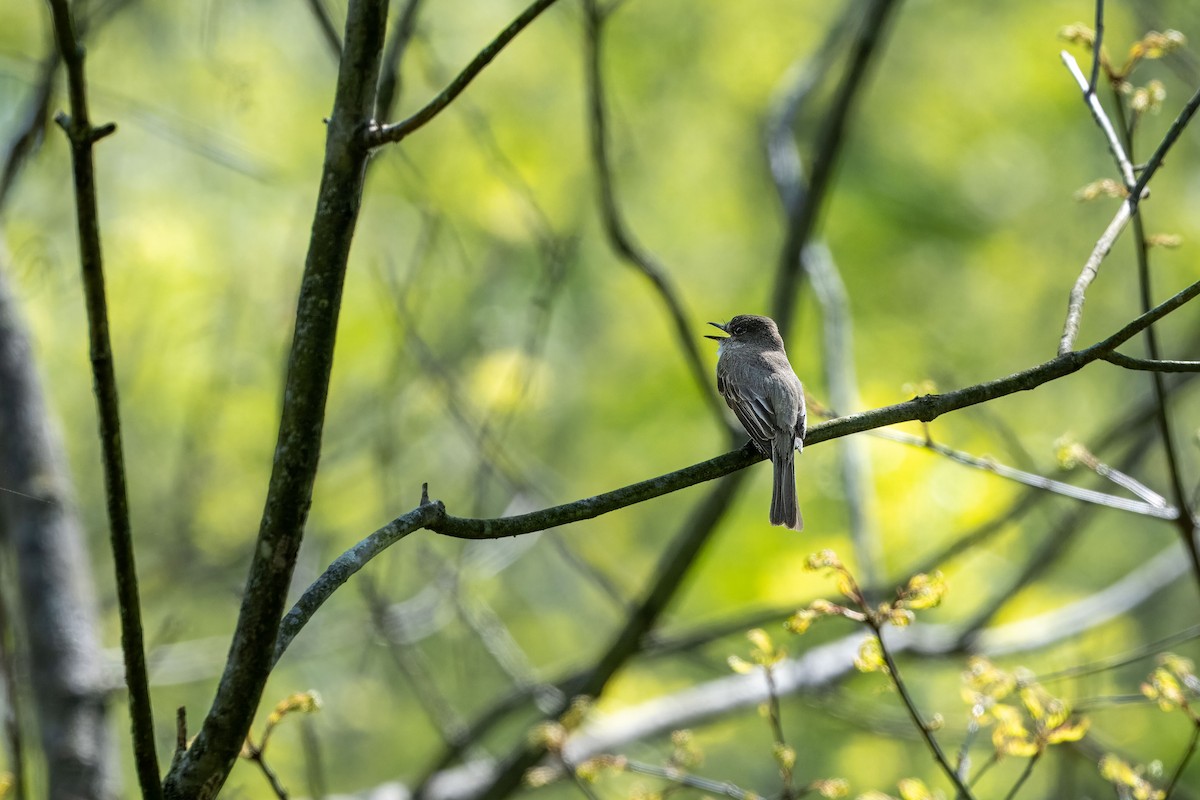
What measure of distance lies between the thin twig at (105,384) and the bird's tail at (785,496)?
8.42 ft

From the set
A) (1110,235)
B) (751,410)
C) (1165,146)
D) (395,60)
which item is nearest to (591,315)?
(751,410)

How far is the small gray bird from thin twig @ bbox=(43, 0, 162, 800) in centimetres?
211

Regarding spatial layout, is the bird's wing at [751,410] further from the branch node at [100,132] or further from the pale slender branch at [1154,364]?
the branch node at [100,132]

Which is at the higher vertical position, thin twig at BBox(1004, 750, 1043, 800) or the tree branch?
the tree branch

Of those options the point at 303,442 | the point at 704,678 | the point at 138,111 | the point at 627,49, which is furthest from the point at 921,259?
the point at 303,442

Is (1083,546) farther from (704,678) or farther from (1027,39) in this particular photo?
(1027,39)

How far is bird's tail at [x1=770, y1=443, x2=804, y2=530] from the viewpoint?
4.25 metres

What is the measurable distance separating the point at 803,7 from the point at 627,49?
176 cm

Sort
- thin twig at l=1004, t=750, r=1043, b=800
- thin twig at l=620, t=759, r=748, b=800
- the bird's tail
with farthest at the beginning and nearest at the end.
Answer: the bird's tail, thin twig at l=620, t=759, r=748, b=800, thin twig at l=1004, t=750, r=1043, b=800

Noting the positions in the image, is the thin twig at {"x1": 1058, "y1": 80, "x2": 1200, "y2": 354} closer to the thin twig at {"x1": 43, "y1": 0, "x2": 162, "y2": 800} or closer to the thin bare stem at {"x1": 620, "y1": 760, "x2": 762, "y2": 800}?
the thin bare stem at {"x1": 620, "y1": 760, "x2": 762, "y2": 800}

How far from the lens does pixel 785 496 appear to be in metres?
4.34

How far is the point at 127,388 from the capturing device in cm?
782

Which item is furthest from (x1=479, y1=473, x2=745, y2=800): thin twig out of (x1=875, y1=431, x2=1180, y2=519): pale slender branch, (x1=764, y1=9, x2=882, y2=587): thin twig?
(x1=875, y1=431, x2=1180, y2=519): pale slender branch

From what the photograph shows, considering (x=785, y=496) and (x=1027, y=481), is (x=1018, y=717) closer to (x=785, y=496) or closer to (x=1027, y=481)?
(x=1027, y=481)
